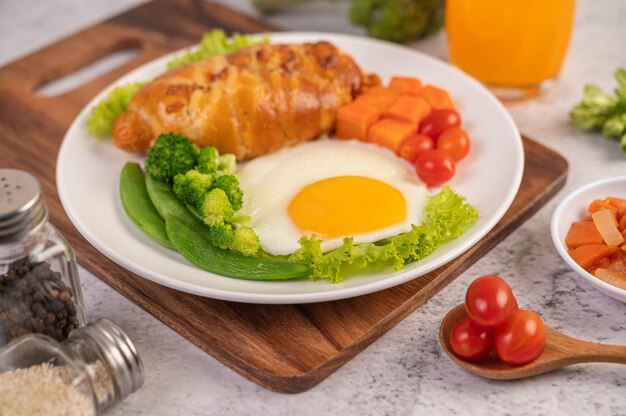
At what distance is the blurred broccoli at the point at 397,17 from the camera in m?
5.55

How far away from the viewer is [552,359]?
3.19 m

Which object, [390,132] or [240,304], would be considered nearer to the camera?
[240,304]

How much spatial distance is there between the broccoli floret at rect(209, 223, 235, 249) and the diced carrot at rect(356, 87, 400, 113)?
1307 millimetres

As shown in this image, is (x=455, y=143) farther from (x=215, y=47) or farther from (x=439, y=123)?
(x=215, y=47)

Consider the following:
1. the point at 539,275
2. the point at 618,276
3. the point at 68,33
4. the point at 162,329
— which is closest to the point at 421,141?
the point at 539,275

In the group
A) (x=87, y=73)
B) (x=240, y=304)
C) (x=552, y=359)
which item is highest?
(x=552, y=359)

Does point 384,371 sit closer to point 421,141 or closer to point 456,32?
point 421,141

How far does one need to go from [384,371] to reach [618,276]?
1.12 meters

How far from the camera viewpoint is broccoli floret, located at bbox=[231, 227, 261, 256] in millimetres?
3592

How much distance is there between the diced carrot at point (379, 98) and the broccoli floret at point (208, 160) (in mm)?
937

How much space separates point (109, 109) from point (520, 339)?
270 cm

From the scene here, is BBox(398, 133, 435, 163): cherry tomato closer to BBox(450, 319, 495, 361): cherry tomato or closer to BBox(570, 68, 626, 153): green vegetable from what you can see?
BBox(570, 68, 626, 153): green vegetable

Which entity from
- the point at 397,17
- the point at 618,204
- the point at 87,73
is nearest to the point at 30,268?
the point at 618,204

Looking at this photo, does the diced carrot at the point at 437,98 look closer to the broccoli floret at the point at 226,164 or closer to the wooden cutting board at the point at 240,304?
the wooden cutting board at the point at 240,304
